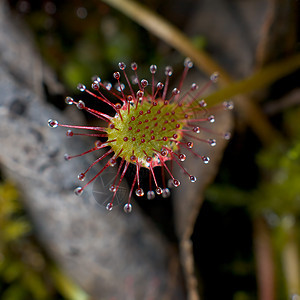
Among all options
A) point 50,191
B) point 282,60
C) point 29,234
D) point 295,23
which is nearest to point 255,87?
point 282,60

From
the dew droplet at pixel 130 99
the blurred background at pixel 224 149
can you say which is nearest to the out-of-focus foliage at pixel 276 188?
the blurred background at pixel 224 149

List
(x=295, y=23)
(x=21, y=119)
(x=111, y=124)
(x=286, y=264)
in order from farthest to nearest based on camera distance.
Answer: (x=286, y=264)
(x=295, y=23)
(x=21, y=119)
(x=111, y=124)

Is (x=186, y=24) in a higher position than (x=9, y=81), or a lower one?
higher

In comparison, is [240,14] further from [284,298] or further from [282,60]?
[284,298]

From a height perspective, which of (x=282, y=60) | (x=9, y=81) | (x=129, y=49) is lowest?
(x=9, y=81)

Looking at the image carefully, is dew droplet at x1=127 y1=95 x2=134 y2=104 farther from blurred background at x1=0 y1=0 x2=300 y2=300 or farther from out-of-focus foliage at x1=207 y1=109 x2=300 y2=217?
out-of-focus foliage at x1=207 y1=109 x2=300 y2=217

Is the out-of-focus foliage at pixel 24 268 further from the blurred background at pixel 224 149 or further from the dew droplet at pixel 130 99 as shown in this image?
the dew droplet at pixel 130 99

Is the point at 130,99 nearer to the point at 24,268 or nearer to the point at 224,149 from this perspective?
the point at 224,149
